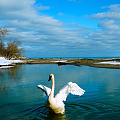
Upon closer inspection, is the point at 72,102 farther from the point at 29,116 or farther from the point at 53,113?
the point at 29,116

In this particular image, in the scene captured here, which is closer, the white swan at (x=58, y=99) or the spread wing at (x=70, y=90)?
the white swan at (x=58, y=99)

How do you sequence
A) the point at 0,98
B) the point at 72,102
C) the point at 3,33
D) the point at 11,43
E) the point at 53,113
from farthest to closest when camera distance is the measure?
the point at 11,43 < the point at 3,33 < the point at 0,98 < the point at 72,102 < the point at 53,113

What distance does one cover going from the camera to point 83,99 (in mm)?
11086

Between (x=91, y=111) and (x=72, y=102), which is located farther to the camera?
(x=72, y=102)

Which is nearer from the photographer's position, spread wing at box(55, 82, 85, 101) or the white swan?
the white swan

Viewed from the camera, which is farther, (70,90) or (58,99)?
(70,90)

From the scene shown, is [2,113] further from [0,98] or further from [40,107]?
[0,98]

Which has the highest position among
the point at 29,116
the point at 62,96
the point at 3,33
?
the point at 3,33

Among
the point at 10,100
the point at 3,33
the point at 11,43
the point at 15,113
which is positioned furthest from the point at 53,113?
the point at 11,43

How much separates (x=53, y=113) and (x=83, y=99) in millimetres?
3008

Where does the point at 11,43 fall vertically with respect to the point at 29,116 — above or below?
above

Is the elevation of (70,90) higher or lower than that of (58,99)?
higher

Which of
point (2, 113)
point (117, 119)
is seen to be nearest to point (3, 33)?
point (2, 113)

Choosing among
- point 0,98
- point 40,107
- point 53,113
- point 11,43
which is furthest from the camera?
point 11,43
